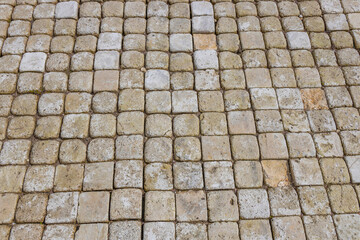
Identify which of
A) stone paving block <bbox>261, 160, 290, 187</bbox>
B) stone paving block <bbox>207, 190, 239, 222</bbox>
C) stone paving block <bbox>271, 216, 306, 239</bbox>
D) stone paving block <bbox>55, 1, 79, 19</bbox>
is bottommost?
stone paving block <bbox>271, 216, 306, 239</bbox>

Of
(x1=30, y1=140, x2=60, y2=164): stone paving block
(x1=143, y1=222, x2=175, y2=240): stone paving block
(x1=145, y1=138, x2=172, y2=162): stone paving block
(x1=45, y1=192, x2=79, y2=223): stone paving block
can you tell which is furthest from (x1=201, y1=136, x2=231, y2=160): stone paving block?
(x1=30, y1=140, x2=60, y2=164): stone paving block

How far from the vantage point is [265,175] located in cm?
304

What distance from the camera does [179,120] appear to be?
333 centimetres

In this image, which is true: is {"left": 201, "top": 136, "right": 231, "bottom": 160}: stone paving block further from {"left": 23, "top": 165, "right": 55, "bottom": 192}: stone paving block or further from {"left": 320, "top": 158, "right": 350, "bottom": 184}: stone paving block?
{"left": 23, "top": 165, "right": 55, "bottom": 192}: stone paving block

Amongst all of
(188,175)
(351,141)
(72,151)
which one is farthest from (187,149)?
(351,141)

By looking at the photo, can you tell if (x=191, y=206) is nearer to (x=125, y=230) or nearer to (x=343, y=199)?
(x=125, y=230)

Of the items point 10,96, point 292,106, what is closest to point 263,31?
point 292,106

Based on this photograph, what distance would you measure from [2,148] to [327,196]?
127 inches

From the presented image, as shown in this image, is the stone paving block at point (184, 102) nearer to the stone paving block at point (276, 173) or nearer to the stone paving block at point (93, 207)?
the stone paving block at point (276, 173)

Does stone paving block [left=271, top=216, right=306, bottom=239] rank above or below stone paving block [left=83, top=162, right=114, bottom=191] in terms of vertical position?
below

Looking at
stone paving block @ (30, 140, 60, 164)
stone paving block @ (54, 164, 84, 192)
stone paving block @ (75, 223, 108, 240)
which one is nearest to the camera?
stone paving block @ (75, 223, 108, 240)

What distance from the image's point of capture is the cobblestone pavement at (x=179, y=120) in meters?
2.85

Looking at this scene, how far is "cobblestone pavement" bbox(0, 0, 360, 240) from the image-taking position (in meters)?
2.85

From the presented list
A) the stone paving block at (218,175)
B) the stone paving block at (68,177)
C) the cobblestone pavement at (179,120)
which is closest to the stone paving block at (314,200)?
the cobblestone pavement at (179,120)
